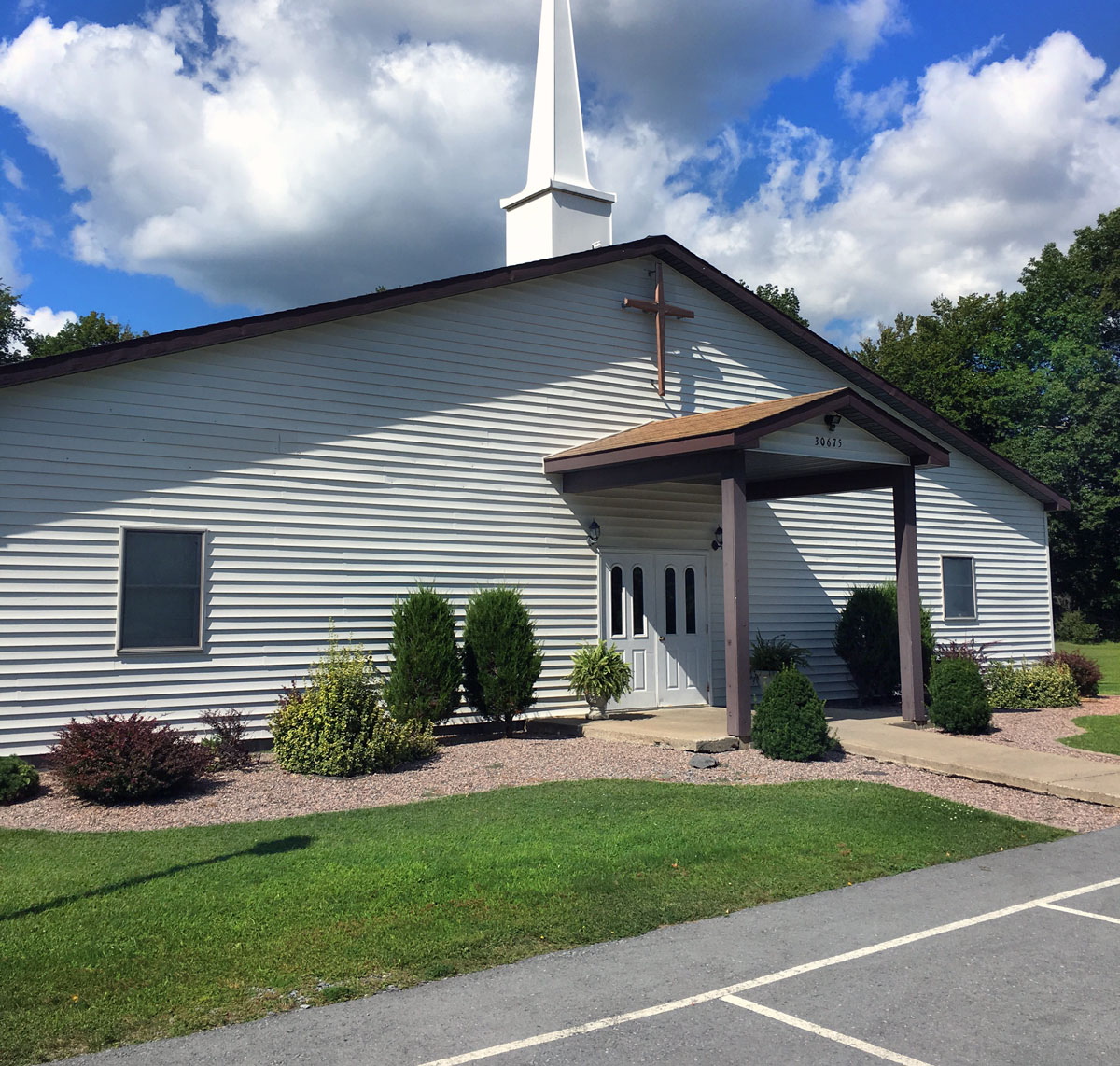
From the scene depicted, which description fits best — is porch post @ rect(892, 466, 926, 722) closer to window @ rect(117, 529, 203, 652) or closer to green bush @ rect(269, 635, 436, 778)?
green bush @ rect(269, 635, 436, 778)

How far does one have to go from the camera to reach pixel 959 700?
44.1ft

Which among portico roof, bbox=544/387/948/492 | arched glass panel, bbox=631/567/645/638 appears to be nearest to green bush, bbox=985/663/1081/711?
portico roof, bbox=544/387/948/492

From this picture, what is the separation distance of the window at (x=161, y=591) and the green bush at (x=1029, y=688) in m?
12.7

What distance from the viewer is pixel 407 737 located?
1169cm

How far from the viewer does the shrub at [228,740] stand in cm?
1153

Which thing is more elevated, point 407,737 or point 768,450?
point 768,450

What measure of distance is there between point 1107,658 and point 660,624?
23.1 m

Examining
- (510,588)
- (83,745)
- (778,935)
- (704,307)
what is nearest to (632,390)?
(704,307)

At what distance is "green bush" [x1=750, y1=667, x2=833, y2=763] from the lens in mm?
11641

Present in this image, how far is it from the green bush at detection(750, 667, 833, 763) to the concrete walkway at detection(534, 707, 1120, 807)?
0.50 m

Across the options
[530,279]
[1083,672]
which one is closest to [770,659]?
[530,279]

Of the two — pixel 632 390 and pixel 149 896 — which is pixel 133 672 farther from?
pixel 632 390

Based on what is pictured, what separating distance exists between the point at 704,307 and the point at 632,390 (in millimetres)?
2220

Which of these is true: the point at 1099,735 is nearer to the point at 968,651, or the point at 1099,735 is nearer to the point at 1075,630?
the point at 968,651
